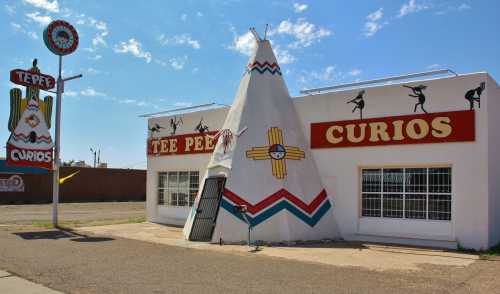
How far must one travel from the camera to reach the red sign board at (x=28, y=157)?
17.7m

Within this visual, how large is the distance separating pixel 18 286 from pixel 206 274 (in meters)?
3.24

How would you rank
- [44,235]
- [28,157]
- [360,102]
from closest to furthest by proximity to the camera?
1. [360,102]
2. [44,235]
3. [28,157]

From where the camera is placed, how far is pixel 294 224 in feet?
44.1

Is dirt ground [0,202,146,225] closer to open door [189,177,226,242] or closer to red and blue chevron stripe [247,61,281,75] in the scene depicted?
open door [189,177,226,242]

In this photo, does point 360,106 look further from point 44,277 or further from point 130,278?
point 44,277

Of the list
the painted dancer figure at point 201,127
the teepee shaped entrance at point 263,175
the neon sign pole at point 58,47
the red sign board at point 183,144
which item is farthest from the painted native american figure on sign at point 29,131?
the teepee shaped entrance at point 263,175

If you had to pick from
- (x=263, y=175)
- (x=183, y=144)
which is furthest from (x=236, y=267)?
(x=183, y=144)

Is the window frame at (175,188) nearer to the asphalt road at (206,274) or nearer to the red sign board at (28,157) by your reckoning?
the red sign board at (28,157)

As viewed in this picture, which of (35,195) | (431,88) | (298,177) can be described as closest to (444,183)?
(431,88)

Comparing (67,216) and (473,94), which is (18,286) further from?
(67,216)

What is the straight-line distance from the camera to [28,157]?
1812 cm

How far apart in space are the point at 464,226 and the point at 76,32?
16183 millimetres

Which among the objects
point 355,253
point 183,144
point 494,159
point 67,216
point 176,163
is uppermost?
point 183,144

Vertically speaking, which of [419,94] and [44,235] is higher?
[419,94]
